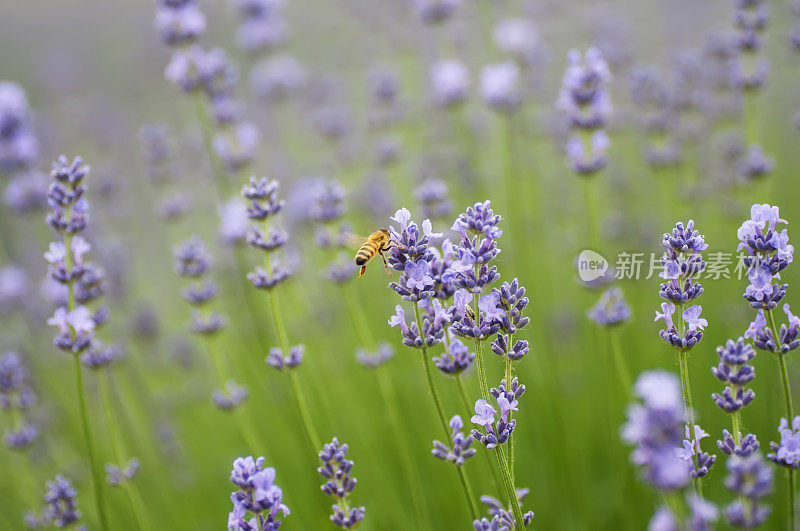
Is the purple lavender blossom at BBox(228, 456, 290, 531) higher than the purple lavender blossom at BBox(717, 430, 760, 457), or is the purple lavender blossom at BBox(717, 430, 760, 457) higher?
the purple lavender blossom at BBox(228, 456, 290, 531)

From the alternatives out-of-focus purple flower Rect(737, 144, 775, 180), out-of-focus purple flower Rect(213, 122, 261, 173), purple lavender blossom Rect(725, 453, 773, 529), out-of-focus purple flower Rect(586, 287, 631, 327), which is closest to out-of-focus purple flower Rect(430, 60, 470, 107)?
out-of-focus purple flower Rect(213, 122, 261, 173)

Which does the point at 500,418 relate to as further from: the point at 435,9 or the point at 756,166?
the point at 435,9

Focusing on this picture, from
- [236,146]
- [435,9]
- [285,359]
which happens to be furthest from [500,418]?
[435,9]

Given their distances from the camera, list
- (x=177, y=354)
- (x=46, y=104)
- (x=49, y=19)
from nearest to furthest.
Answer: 1. (x=177, y=354)
2. (x=46, y=104)
3. (x=49, y=19)

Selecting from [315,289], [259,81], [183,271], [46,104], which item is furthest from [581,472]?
[46,104]

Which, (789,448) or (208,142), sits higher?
(208,142)

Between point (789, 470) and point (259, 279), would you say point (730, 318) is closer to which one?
point (789, 470)

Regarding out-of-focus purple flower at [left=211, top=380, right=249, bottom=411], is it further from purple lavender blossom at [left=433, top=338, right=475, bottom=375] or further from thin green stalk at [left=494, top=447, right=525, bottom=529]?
thin green stalk at [left=494, top=447, right=525, bottom=529]
